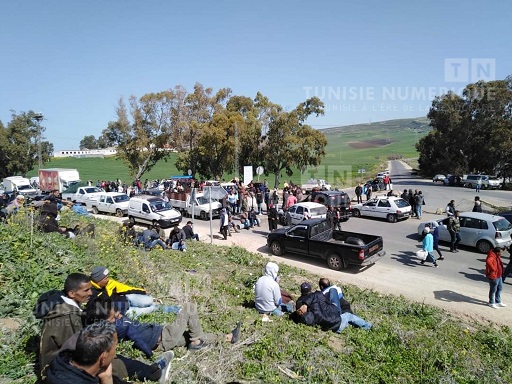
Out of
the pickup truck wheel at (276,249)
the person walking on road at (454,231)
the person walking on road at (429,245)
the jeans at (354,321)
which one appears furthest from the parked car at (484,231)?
the jeans at (354,321)

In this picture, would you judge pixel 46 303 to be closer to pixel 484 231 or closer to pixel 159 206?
pixel 484 231

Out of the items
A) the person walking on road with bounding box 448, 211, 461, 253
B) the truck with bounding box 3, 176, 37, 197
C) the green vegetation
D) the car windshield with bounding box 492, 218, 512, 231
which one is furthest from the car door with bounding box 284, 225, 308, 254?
the truck with bounding box 3, 176, 37, 197

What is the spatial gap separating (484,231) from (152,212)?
1566cm

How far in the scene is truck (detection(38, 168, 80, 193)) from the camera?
34194mm

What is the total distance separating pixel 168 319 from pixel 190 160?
33.4m

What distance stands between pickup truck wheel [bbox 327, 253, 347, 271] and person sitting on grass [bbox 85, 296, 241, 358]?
7.15 metres

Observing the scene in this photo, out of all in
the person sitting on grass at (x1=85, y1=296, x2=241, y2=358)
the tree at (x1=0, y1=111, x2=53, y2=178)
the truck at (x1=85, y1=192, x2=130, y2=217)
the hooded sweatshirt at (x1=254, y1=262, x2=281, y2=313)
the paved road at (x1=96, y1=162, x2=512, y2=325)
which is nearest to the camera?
the person sitting on grass at (x1=85, y1=296, x2=241, y2=358)

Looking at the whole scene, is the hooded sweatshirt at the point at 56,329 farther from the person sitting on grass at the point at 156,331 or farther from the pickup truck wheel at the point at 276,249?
the pickup truck wheel at the point at 276,249

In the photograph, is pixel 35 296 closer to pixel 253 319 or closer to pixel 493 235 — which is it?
pixel 253 319

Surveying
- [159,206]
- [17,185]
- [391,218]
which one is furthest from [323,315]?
[17,185]

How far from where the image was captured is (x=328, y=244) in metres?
12.5

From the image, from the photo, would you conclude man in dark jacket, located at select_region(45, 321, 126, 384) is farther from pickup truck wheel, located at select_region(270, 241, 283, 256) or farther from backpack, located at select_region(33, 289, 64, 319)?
pickup truck wheel, located at select_region(270, 241, 283, 256)

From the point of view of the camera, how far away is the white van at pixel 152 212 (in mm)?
19141

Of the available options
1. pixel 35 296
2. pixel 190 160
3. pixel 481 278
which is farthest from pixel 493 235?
pixel 190 160
